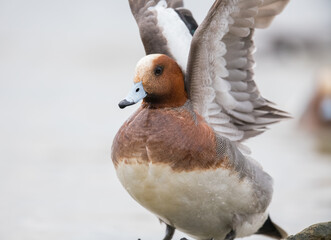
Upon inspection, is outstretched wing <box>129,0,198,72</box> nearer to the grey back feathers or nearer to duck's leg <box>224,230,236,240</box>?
the grey back feathers

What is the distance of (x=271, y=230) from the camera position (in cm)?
629

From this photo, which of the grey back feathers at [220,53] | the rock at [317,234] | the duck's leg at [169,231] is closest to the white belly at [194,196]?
the duck's leg at [169,231]

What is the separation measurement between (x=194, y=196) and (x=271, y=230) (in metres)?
1.41

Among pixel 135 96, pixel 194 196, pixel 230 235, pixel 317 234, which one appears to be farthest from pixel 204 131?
pixel 317 234

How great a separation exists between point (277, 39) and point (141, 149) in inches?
559

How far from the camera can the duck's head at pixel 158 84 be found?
509 centimetres

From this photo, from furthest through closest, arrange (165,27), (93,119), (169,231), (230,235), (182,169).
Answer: (93,119) < (165,27) < (169,231) < (230,235) < (182,169)

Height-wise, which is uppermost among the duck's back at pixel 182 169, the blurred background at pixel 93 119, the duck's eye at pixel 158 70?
the duck's eye at pixel 158 70

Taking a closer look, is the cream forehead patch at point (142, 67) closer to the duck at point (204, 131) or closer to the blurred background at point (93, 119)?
the duck at point (204, 131)

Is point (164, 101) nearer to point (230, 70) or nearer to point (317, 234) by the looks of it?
point (230, 70)

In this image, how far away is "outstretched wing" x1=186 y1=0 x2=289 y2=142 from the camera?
518 cm

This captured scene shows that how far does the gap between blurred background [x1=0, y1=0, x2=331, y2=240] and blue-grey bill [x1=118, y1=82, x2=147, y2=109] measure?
2.32 metres

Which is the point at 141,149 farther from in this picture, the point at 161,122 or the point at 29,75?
the point at 29,75

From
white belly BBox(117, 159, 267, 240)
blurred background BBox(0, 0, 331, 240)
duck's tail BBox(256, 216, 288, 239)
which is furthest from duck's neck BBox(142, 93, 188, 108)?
blurred background BBox(0, 0, 331, 240)
